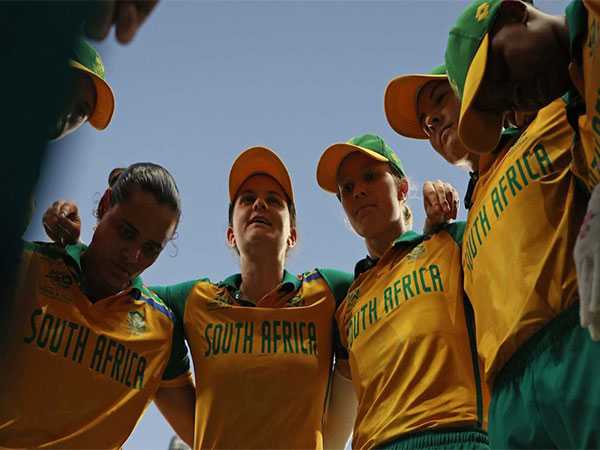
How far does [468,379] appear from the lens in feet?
8.17

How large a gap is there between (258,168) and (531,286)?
8.26ft

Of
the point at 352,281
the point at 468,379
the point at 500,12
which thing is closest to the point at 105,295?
the point at 352,281

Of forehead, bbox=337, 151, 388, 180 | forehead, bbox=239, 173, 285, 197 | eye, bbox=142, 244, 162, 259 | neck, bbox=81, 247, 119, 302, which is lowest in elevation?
neck, bbox=81, 247, 119, 302

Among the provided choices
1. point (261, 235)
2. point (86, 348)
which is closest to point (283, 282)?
point (261, 235)

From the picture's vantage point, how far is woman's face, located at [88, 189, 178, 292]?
320 centimetres

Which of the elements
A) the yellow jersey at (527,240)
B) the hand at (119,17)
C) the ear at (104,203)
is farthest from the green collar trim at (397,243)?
the hand at (119,17)

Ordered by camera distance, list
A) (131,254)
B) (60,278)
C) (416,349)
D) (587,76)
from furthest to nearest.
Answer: (131,254), (60,278), (416,349), (587,76)

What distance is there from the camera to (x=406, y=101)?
329 centimetres

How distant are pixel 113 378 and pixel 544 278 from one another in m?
2.03

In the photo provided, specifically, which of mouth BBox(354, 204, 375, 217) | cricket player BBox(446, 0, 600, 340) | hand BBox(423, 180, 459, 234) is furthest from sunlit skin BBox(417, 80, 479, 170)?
cricket player BBox(446, 0, 600, 340)

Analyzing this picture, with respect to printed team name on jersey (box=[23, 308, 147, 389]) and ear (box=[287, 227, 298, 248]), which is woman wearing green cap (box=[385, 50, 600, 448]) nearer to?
printed team name on jersey (box=[23, 308, 147, 389])

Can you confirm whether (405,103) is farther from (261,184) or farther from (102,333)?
(102,333)

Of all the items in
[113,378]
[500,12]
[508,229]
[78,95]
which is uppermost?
[500,12]

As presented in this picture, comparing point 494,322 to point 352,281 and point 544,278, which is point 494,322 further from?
point 352,281
